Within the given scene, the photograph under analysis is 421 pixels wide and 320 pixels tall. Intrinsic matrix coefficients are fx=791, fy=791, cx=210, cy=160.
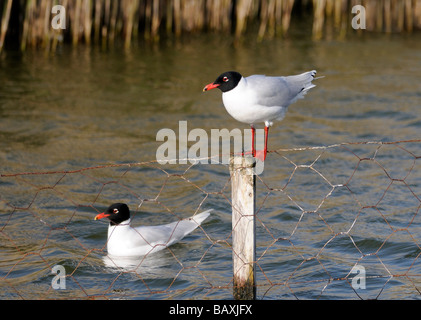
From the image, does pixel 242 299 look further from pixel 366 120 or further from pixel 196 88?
pixel 196 88

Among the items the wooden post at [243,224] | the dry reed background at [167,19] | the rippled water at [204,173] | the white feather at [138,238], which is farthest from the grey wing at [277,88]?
the dry reed background at [167,19]

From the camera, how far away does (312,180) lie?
8906 millimetres

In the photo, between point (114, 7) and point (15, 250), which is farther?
point (114, 7)

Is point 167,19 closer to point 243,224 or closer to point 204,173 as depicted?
point 204,173

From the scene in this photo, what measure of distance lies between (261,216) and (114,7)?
21.4 feet

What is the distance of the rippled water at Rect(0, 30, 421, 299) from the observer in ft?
21.3

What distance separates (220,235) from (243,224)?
8.39 feet

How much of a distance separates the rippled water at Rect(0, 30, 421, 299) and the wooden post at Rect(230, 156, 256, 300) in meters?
0.18

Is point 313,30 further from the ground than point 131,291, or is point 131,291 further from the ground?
point 313,30

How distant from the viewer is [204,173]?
9227 mm

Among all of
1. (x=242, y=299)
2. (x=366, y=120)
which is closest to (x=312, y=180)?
(x=366, y=120)

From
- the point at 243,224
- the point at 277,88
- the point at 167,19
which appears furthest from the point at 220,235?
the point at 167,19

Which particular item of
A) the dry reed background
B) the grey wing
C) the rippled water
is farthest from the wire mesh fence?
the dry reed background
